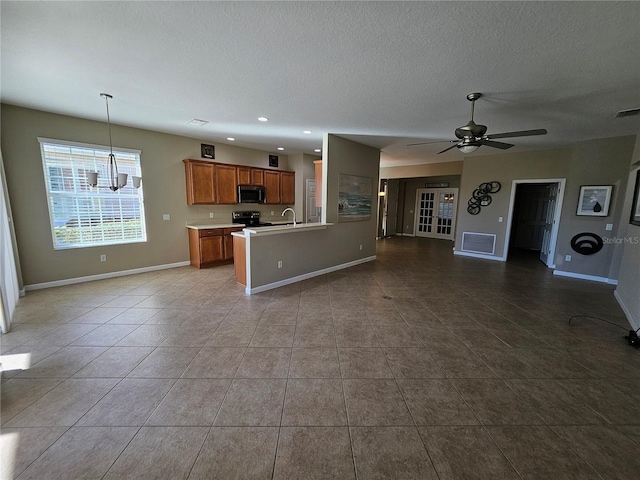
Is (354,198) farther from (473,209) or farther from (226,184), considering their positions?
(473,209)

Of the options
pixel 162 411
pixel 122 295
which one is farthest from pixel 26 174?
pixel 162 411

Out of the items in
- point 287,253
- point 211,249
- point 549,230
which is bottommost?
point 211,249

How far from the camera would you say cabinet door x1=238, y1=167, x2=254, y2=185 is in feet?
20.3

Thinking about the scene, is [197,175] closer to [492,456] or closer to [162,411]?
[162,411]

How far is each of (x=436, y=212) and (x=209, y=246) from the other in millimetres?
8936

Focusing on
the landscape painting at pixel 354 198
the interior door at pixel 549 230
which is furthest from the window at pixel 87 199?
the interior door at pixel 549 230

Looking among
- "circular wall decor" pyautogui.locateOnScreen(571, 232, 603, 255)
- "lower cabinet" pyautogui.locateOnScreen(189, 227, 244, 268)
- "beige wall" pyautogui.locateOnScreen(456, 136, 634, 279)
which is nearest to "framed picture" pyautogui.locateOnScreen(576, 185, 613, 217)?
"beige wall" pyautogui.locateOnScreen(456, 136, 634, 279)

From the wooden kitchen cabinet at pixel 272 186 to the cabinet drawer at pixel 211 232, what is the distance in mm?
1653

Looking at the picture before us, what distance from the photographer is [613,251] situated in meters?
4.93

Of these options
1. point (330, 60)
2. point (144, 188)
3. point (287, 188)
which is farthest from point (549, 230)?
point (144, 188)

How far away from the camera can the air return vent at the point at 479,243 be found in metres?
6.88

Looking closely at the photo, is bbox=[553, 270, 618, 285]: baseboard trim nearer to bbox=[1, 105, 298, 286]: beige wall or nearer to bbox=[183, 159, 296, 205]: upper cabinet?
bbox=[183, 159, 296, 205]: upper cabinet

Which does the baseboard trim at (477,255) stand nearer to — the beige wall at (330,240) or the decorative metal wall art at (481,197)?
the decorative metal wall art at (481,197)

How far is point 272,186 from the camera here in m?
6.92
